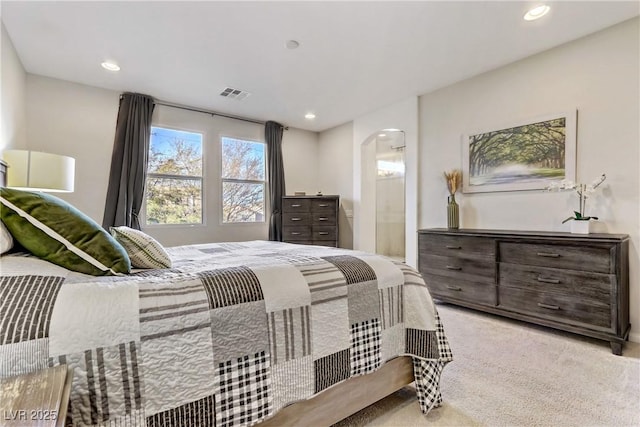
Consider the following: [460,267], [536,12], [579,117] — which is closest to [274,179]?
[460,267]

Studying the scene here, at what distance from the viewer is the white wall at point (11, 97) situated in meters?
2.40

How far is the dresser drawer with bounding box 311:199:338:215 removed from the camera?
177 inches

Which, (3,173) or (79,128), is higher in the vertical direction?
(79,128)

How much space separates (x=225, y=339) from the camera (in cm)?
98

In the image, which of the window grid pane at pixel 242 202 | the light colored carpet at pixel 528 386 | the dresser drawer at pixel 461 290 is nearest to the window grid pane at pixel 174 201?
the window grid pane at pixel 242 202

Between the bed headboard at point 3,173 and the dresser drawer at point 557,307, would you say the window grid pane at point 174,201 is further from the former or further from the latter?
the dresser drawer at point 557,307

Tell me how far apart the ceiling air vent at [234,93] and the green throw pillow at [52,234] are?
283cm

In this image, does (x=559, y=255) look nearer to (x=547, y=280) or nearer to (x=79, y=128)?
(x=547, y=280)

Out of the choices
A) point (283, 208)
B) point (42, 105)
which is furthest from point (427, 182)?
point (42, 105)

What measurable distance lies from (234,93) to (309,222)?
2.03 m

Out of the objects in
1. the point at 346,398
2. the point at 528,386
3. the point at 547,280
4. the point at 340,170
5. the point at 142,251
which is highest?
the point at 340,170

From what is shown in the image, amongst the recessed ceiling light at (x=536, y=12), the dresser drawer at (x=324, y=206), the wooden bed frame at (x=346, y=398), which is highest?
the recessed ceiling light at (x=536, y=12)

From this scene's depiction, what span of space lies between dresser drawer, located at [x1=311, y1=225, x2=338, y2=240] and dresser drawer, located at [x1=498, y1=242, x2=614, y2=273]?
232 cm

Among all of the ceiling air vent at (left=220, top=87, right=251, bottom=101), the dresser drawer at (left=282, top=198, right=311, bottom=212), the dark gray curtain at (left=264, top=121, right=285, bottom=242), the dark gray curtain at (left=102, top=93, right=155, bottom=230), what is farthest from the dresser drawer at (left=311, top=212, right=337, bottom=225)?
the dark gray curtain at (left=102, top=93, right=155, bottom=230)
